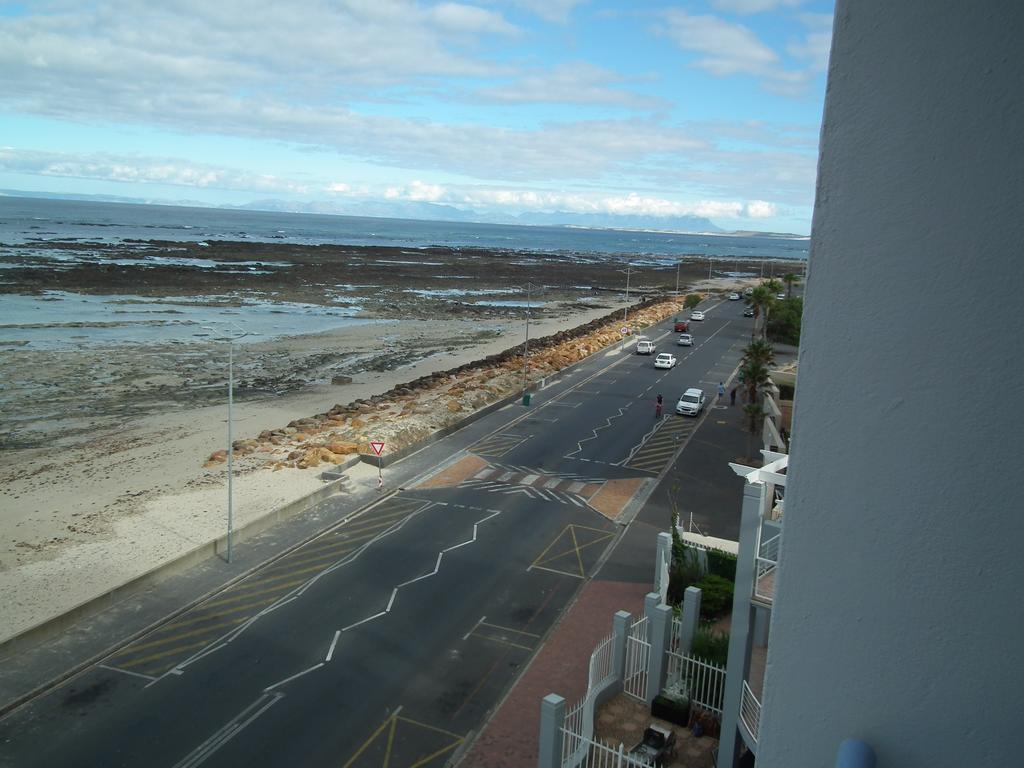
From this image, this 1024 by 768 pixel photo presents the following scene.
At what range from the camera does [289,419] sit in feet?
134

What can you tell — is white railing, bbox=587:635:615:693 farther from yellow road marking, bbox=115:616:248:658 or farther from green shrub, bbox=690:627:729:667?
yellow road marking, bbox=115:616:248:658

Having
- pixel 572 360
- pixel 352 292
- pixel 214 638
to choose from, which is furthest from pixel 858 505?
pixel 352 292

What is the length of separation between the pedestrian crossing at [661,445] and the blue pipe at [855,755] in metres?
29.2

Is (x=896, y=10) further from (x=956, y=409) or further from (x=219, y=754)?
(x=219, y=754)

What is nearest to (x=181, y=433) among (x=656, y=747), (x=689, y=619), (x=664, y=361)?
(x=689, y=619)

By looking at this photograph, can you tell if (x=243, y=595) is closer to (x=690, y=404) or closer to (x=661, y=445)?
(x=661, y=445)

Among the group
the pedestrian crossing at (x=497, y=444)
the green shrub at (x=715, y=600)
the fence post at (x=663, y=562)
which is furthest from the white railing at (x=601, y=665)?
the pedestrian crossing at (x=497, y=444)

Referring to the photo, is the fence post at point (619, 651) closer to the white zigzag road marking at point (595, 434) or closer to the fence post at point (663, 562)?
the fence post at point (663, 562)

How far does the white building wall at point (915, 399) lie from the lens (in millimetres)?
2859

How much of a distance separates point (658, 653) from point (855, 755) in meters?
12.3

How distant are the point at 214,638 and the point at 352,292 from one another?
3232 inches

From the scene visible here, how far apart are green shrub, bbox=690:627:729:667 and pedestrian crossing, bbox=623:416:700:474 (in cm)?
1585

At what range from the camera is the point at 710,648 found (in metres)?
15.8

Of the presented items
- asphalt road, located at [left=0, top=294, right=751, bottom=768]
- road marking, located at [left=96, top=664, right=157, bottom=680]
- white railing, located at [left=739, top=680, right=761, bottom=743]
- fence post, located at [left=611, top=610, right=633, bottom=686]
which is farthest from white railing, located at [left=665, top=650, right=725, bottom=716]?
road marking, located at [left=96, top=664, right=157, bottom=680]
